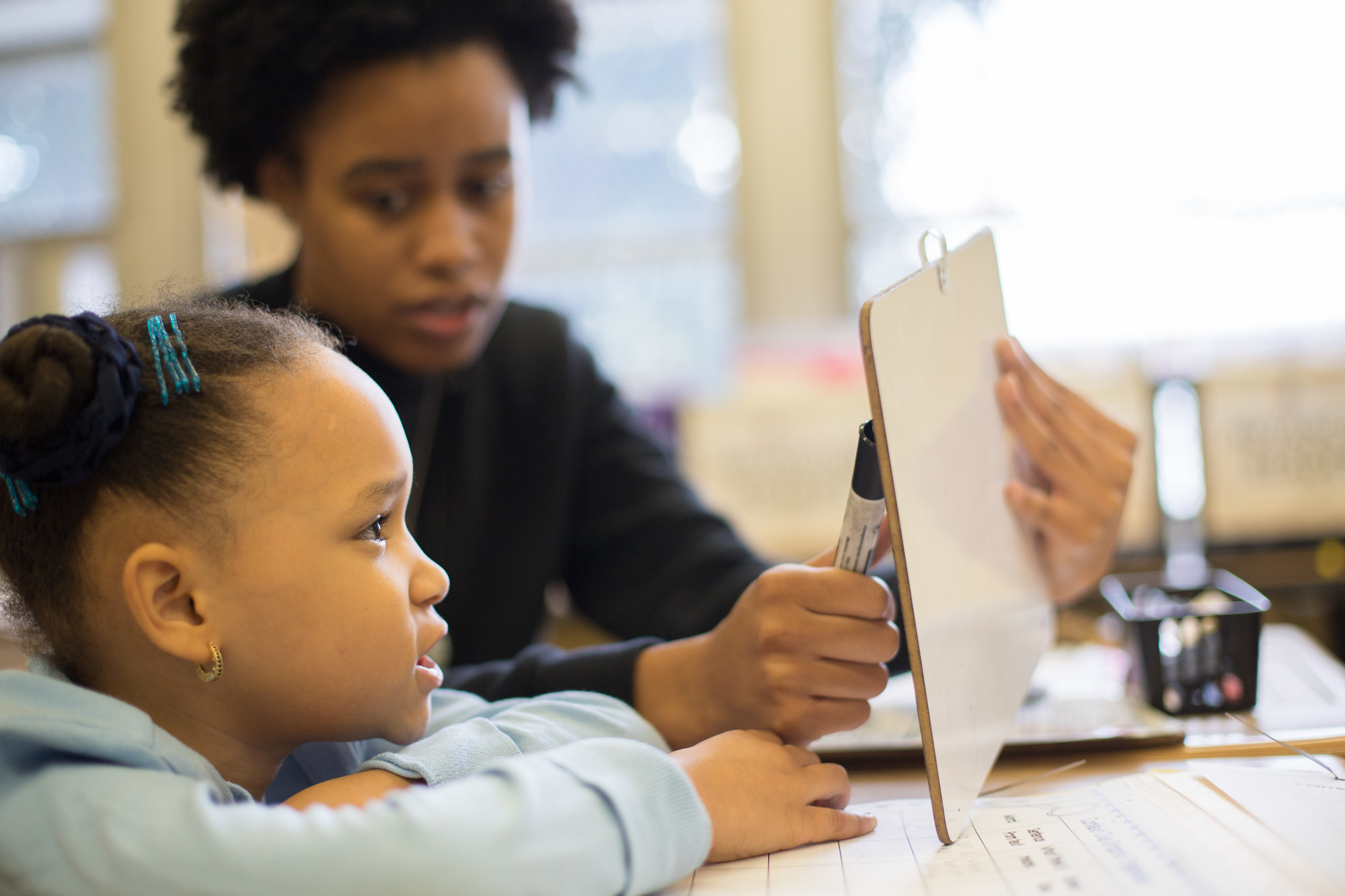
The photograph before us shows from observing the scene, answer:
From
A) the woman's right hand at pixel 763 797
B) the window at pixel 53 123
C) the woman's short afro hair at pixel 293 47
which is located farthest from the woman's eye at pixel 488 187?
the window at pixel 53 123

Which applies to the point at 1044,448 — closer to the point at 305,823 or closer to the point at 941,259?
the point at 941,259

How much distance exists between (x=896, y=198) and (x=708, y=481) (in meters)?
0.97

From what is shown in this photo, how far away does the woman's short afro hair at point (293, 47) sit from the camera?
0.98 metres

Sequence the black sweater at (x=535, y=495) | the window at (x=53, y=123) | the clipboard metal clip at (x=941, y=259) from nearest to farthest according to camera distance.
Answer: the clipboard metal clip at (x=941, y=259)
the black sweater at (x=535, y=495)
the window at (x=53, y=123)

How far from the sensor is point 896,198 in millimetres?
2477

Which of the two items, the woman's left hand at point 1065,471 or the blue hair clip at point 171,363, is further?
the woman's left hand at point 1065,471

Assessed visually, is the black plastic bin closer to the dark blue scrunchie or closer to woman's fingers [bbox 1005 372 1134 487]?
woman's fingers [bbox 1005 372 1134 487]

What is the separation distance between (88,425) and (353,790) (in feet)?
0.73

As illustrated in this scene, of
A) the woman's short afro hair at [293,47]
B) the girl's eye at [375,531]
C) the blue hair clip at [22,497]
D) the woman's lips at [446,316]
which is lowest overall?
the girl's eye at [375,531]

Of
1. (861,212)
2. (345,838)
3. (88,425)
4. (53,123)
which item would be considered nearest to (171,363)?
Result: (88,425)

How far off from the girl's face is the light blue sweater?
6cm

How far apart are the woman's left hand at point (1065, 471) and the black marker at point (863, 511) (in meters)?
0.23

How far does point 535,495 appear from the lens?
4.06ft

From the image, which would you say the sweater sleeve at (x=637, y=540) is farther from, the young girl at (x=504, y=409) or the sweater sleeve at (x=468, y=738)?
the sweater sleeve at (x=468, y=738)
